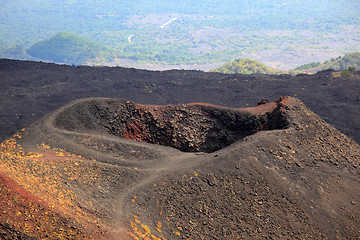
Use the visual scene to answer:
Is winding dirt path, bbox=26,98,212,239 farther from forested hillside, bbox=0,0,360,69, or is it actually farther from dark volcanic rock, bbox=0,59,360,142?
forested hillside, bbox=0,0,360,69

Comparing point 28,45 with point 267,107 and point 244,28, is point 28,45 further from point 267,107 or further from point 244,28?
point 267,107

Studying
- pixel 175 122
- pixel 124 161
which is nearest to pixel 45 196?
pixel 124 161

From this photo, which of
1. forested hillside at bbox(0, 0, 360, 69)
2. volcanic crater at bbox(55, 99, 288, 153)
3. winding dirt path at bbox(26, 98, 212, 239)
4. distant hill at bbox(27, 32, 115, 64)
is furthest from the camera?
forested hillside at bbox(0, 0, 360, 69)

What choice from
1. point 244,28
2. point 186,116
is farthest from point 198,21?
point 186,116

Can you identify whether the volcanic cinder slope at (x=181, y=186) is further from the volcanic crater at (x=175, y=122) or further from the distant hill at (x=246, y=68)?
the distant hill at (x=246, y=68)

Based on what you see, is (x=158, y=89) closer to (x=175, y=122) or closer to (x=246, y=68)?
(x=175, y=122)

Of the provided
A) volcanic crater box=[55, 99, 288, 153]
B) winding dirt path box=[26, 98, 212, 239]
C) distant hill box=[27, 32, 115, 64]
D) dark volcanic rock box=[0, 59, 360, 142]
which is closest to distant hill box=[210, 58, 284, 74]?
dark volcanic rock box=[0, 59, 360, 142]
